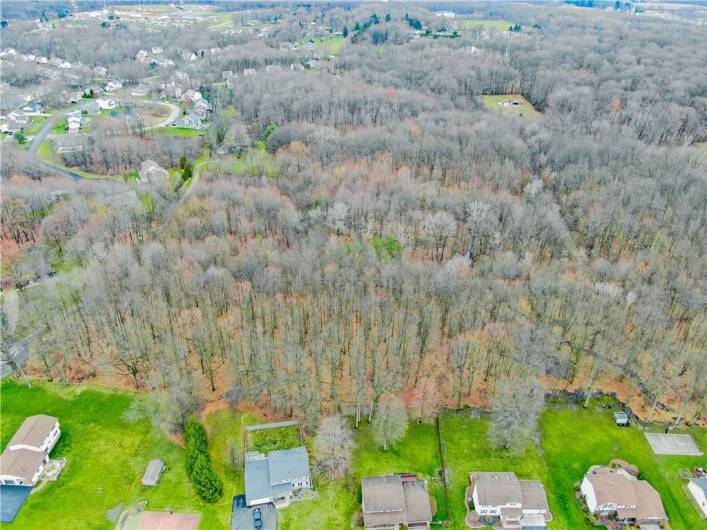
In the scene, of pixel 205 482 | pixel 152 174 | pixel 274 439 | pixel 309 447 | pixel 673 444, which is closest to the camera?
pixel 205 482

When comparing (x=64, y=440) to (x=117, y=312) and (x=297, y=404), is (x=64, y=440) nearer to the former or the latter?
(x=117, y=312)

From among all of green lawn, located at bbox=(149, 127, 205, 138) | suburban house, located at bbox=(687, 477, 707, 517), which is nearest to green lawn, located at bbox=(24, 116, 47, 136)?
green lawn, located at bbox=(149, 127, 205, 138)

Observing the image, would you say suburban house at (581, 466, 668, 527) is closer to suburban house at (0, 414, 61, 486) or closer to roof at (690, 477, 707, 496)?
roof at (690, 477, 707, 496)

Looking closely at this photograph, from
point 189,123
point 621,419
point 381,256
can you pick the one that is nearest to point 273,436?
point 381,256

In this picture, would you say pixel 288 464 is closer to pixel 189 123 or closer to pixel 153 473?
pixel 153 473

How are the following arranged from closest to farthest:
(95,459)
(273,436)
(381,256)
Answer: (95,459) < (273,436) < (381,256)

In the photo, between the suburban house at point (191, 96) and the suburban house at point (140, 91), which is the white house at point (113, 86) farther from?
the suburban house at point (191, 96)

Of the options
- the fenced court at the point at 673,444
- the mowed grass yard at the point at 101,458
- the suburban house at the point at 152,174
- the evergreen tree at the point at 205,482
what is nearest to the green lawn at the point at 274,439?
the mowed grass yard at the point at 101,458
